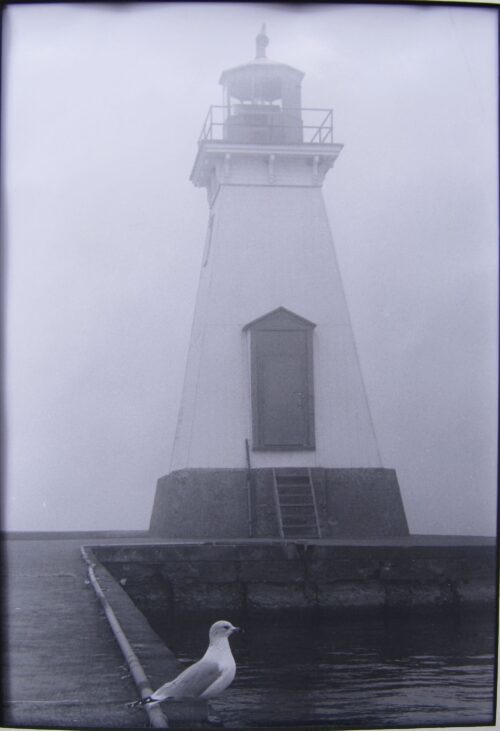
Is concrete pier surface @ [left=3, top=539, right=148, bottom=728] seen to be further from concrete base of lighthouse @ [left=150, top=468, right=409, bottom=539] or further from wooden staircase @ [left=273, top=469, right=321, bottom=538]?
wooden staircase @ [left=273, top=469, right=321, bottom=538]

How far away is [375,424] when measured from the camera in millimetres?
9312

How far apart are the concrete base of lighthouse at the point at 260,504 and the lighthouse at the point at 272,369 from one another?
12mm

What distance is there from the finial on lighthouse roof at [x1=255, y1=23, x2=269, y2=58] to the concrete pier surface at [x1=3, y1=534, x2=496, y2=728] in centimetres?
263

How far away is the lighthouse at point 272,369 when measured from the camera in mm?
9812

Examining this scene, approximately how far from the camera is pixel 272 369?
34.6 feet

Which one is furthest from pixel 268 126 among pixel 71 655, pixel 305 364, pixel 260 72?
pixel 71 655

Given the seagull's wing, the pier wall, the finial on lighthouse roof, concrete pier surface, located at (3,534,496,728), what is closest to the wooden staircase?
the pier wall

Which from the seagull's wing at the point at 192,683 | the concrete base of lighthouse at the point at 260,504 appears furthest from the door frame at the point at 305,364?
the seagull's wing at the point at 192,683

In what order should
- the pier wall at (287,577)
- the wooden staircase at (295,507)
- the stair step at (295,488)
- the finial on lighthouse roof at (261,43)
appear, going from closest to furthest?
the finial on lighthouse roof at (261,43) < the pier wall at (287,577) < the wooden staircase at (295,507) < the stair step at (295,488)

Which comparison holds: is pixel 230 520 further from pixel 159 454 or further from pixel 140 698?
pixel 140 698

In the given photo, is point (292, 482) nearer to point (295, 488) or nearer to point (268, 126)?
point (295, 488)

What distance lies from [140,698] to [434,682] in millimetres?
2440

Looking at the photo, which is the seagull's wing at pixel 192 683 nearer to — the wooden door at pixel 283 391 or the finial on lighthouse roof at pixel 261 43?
the finial on lighthouse roof at pixel 261 43

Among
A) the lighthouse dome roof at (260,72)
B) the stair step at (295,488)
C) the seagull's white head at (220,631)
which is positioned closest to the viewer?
the seagull's white head at (220,631)
